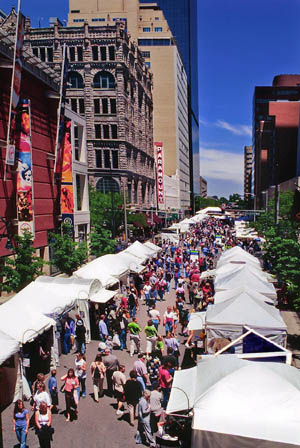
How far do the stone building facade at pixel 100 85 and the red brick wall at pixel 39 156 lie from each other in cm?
2946

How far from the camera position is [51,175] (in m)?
29.0

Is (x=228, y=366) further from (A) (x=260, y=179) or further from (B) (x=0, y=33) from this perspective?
(A) (x=260, y=179)

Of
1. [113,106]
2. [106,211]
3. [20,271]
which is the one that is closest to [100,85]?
[113,106]

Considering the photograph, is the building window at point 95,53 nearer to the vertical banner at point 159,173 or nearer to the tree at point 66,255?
the vertical banner at point 159,173

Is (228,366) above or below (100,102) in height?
below

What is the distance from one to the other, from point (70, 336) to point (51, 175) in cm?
1619

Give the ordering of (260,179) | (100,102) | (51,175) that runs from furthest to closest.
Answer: (260,179) < (100,102) < (51,175)

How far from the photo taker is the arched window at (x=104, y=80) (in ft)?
193

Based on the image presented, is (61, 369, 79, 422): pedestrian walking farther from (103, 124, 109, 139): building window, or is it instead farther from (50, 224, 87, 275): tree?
(103, 124, 109, 139): building window

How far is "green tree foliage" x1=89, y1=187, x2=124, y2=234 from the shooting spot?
4260cm

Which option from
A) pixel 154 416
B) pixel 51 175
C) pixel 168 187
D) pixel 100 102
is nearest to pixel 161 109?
pixel 168 187

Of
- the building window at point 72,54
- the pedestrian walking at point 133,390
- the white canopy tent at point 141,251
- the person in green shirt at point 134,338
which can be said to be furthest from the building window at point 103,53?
the pedestrian walking at point 133,390

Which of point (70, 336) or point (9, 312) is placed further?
point (70, 336)

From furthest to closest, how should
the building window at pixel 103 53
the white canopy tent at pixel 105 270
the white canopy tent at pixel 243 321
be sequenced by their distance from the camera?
1. the building window at pixel 103 53
2. the white canopy tent at pixel 105 270
3. the white canopy tent at pixel 243 321
